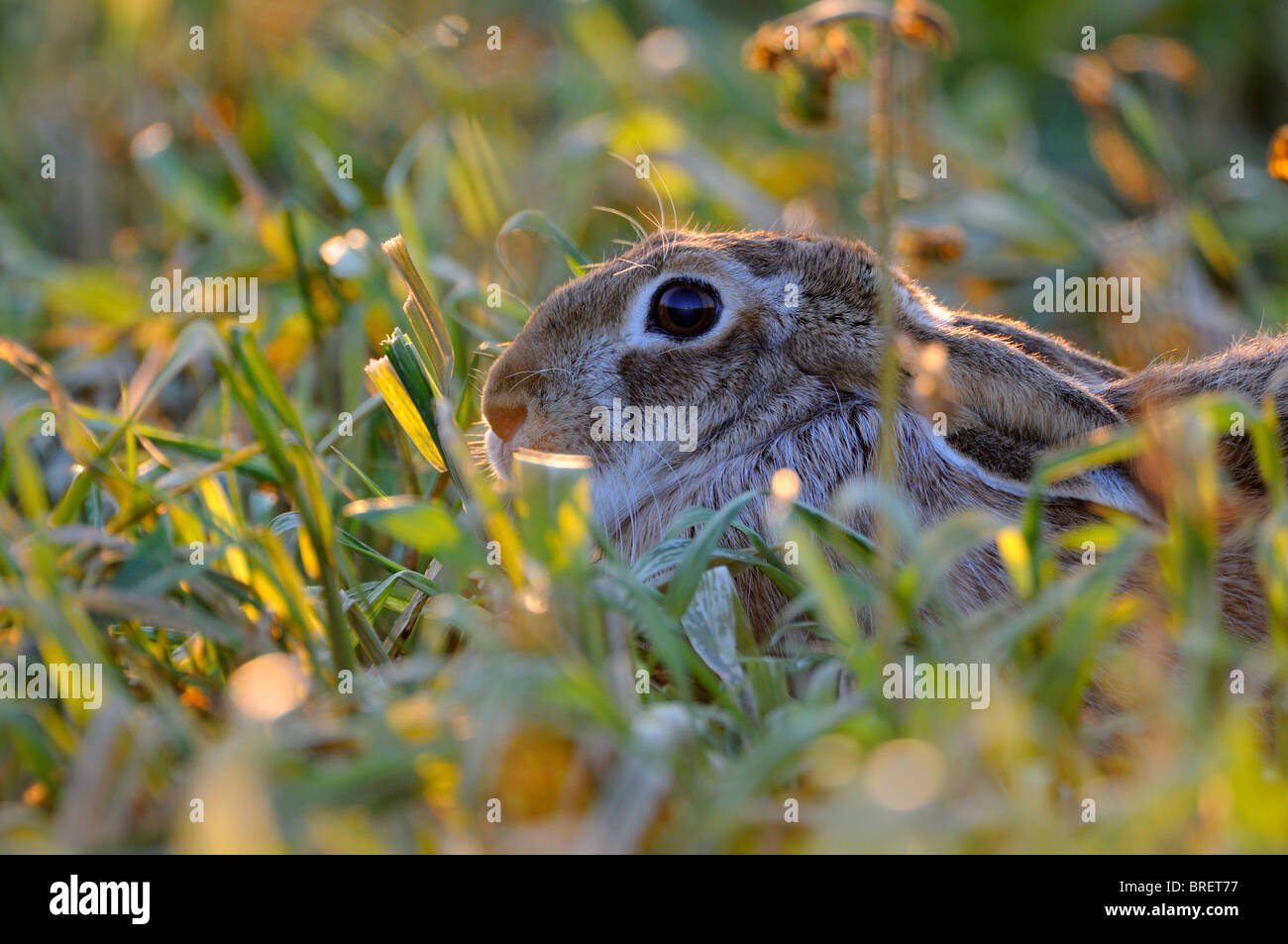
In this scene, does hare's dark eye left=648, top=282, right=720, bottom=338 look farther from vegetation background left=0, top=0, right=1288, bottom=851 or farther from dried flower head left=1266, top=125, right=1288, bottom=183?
dried flower head left=1266, top=125, right=1288, bottom=183

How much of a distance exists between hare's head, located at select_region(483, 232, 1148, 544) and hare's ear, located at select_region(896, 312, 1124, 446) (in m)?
0.18

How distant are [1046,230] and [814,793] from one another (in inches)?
158

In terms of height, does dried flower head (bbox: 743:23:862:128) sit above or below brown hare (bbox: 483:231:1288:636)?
above

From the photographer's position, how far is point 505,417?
350 cm

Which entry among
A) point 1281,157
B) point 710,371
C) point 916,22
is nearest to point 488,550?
point 710,371

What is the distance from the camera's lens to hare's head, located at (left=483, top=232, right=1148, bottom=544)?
3.47 metres

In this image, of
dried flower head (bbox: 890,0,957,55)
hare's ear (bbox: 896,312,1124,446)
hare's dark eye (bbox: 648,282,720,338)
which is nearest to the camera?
hare's ear (bbox: 896,312,1124,446)

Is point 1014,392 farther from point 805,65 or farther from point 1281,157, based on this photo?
point 805,65

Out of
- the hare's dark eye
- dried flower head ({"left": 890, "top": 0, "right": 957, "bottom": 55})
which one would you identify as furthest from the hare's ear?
dried flower head ({"left": 890, "top": 0, "right": 957, "bottom": 55})

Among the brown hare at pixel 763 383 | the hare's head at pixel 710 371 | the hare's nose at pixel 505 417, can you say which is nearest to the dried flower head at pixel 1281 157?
the brown hare at pixel 763 383

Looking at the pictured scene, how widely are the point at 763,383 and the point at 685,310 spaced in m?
0.32

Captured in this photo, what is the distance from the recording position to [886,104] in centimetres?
286

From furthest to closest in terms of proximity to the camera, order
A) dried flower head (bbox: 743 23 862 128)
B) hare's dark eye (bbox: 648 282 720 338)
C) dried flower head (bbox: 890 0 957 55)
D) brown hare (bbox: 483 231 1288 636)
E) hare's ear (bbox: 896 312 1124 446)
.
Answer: dried flower head (bbox: 743 23 862 128), hare's dark eye (bbox: 648 282 720 338), dried flower head (bbox: 890 0 957 55), brown hare (bbox: 483 231 1288 636), hare's ear (bbox: 896 312 1124 446)
